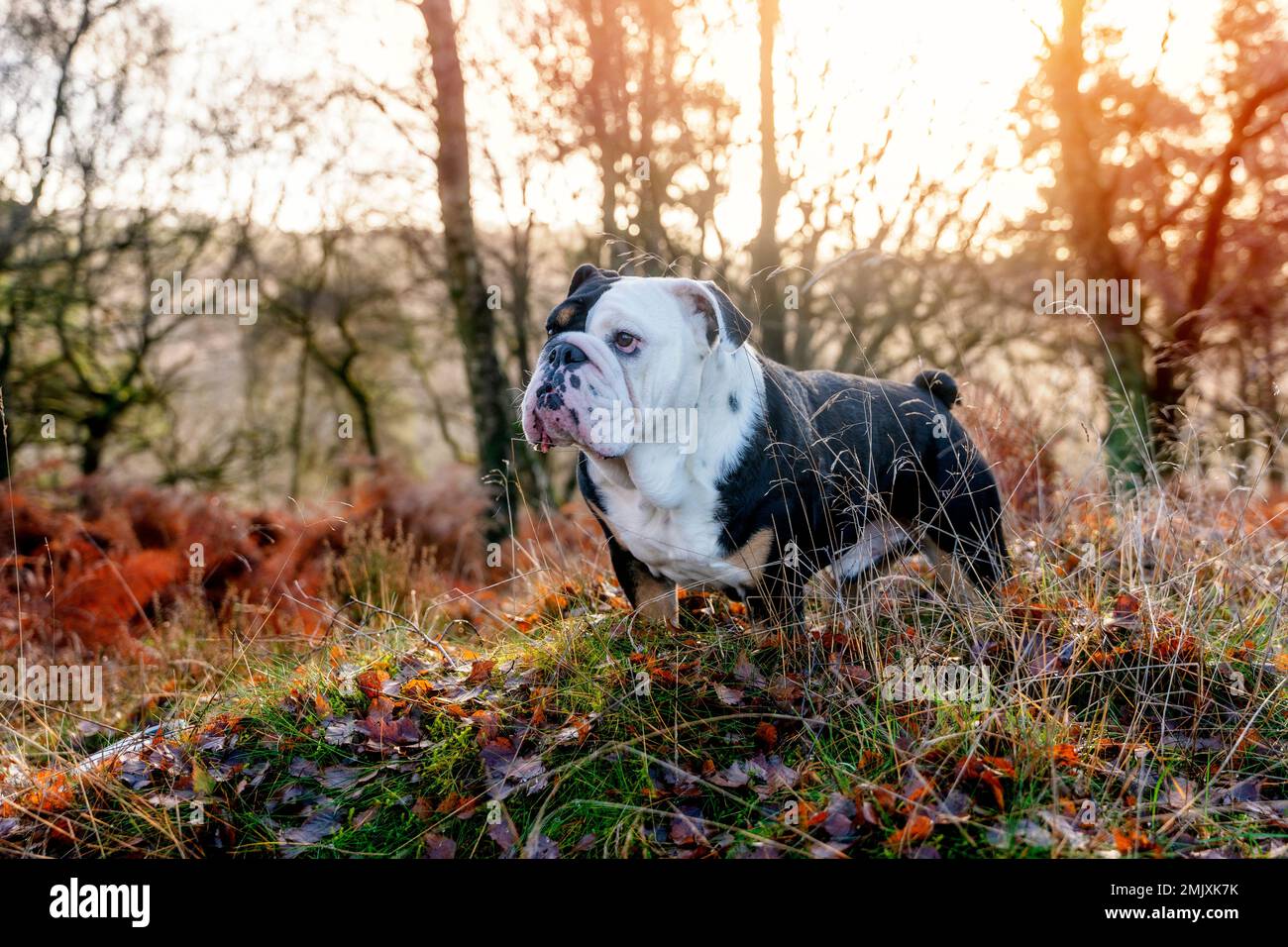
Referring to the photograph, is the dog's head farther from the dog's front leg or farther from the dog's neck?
the dog's front leg

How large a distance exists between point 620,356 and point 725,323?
405 mm

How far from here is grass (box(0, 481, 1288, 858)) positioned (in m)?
2.75

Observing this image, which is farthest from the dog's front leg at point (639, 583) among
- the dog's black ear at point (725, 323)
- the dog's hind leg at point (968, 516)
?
the dog's hind leg at point (968, 516)

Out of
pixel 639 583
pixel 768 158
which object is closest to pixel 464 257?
pixel 768 158

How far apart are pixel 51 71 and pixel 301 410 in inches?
312

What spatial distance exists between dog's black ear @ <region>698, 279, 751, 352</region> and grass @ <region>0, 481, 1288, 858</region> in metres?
1.07

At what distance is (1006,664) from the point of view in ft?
11.1

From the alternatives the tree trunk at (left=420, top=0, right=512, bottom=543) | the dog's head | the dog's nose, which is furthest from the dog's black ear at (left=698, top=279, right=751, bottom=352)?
the tree trunk at (left=420, top=0, right=512, bottom=543)

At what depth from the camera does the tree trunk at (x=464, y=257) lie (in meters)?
8.24

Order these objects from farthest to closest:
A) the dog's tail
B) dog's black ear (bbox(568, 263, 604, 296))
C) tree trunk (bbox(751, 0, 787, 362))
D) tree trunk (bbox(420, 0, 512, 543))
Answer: tree trunk (bbox(420, 0, 512, 543)) < tree trunk (bbox(751, 0, 787, 362)) < the dog's tail < dog's black ear (bbox(568, 263, 604, 296))

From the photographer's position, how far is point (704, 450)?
3.30 m

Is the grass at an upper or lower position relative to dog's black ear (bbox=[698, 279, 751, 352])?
lower

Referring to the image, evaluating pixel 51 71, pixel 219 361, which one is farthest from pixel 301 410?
pixel 51 71
